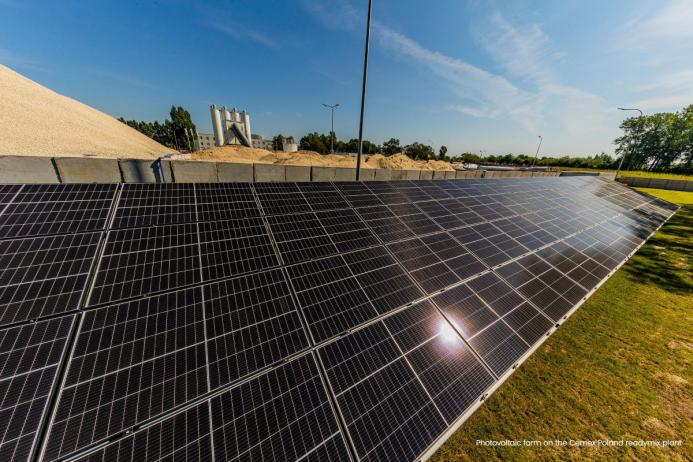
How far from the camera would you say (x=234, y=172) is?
1115 cm

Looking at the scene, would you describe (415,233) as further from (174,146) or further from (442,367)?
(174,146)

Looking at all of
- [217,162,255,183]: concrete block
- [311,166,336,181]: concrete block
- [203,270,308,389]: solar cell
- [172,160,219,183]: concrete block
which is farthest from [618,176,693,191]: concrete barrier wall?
[172,160,219,183]: concrete block

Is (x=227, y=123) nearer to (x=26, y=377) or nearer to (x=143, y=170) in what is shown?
(x=143, y=170)

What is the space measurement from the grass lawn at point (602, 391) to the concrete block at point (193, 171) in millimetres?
12398

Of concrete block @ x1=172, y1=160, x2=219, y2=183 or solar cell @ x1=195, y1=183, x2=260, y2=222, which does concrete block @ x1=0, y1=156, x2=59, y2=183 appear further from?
solar cell @ x1=195, y1=183, x2=260, y2=222

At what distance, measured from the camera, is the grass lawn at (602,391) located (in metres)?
5.27

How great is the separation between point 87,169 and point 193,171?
3227 millimetres

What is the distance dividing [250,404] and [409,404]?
2.71 metres

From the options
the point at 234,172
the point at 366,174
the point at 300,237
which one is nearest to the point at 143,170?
the point at 234,172

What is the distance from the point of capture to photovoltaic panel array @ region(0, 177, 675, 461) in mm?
3195

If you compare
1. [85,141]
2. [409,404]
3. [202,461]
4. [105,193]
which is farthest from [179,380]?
[85,141]

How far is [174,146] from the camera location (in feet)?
327

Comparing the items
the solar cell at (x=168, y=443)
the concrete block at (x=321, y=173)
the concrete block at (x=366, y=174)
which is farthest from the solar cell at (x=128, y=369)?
the concrete block at (x=366, y=174)

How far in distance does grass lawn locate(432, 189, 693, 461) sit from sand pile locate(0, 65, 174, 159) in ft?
166
